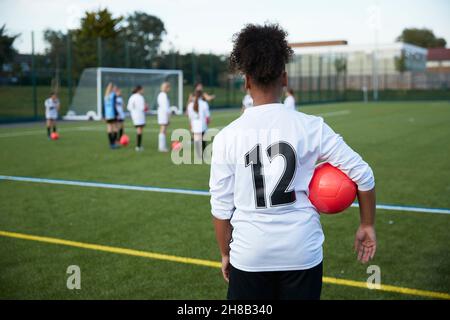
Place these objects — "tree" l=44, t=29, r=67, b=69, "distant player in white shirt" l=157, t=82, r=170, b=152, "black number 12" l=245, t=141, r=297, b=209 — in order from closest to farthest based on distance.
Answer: "black number 12" l=245, t=141, r=297, b=209 < "distant player in white shirt" l=157, t=82, r=170, b=152 < "tree" l=44, t=29, r=67, b=69

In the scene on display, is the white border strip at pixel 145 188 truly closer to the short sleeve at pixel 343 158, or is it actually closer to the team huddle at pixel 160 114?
the team huddle at pixel 160 114

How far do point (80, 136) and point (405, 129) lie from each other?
13.6 metres

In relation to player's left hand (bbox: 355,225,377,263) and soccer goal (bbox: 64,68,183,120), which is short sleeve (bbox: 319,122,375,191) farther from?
soccer goal (bbox: 64,68,183,120)

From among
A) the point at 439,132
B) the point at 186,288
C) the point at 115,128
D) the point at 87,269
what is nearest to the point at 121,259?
the point at 87,269

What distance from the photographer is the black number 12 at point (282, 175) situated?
249 centimetres

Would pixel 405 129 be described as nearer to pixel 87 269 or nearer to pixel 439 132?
pixel 439 132

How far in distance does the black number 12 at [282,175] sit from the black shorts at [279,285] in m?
0.37

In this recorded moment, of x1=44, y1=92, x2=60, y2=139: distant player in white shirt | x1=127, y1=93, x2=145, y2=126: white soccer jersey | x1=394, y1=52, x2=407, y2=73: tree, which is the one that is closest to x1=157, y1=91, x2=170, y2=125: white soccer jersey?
x1=127, y1=93, x2=145, y2=126: white soccer jersey

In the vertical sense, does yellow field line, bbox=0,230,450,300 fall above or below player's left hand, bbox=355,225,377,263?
below

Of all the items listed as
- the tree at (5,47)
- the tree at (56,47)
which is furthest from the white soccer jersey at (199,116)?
the tree at (56,47)

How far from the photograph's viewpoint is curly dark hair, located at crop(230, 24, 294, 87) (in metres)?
2.54

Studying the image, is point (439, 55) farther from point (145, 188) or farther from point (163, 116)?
point (145, 188)

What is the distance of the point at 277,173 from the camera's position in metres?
2.52

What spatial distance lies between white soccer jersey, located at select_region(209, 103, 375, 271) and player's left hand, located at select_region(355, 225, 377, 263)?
0.84 ft
